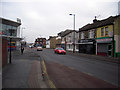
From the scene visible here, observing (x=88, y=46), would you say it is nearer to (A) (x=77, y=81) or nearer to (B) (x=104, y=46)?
(B) (x=104, y=46)

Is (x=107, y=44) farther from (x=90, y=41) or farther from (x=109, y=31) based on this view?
(x=90, y=41)

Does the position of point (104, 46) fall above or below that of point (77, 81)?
above

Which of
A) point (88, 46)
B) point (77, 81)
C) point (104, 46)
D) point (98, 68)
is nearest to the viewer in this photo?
point (77, 81)

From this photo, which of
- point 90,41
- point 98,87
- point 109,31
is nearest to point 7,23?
point 90,41

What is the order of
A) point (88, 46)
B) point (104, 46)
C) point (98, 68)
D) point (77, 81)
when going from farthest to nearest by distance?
point (88, 46)
point (104, 46)
point (98, 68)
point (77, 81)

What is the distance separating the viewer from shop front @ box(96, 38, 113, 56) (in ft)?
62.5

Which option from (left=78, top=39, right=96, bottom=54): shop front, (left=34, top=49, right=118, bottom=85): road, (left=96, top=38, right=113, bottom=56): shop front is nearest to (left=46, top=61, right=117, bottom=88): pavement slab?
(left=34, top=49, right=118, bottom=85): road

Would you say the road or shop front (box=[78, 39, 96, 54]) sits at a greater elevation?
shop front (box=[78, 39, 96, 54])

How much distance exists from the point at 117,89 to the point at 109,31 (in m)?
16.7

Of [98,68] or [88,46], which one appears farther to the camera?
[88,46]

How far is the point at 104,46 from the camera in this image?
20891mm

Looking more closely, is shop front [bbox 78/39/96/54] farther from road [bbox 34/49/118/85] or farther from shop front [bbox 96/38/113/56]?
road [bbox 34/49/118/85]

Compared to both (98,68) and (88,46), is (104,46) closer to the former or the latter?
(88,46)

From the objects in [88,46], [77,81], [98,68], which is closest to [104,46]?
[88,46]
